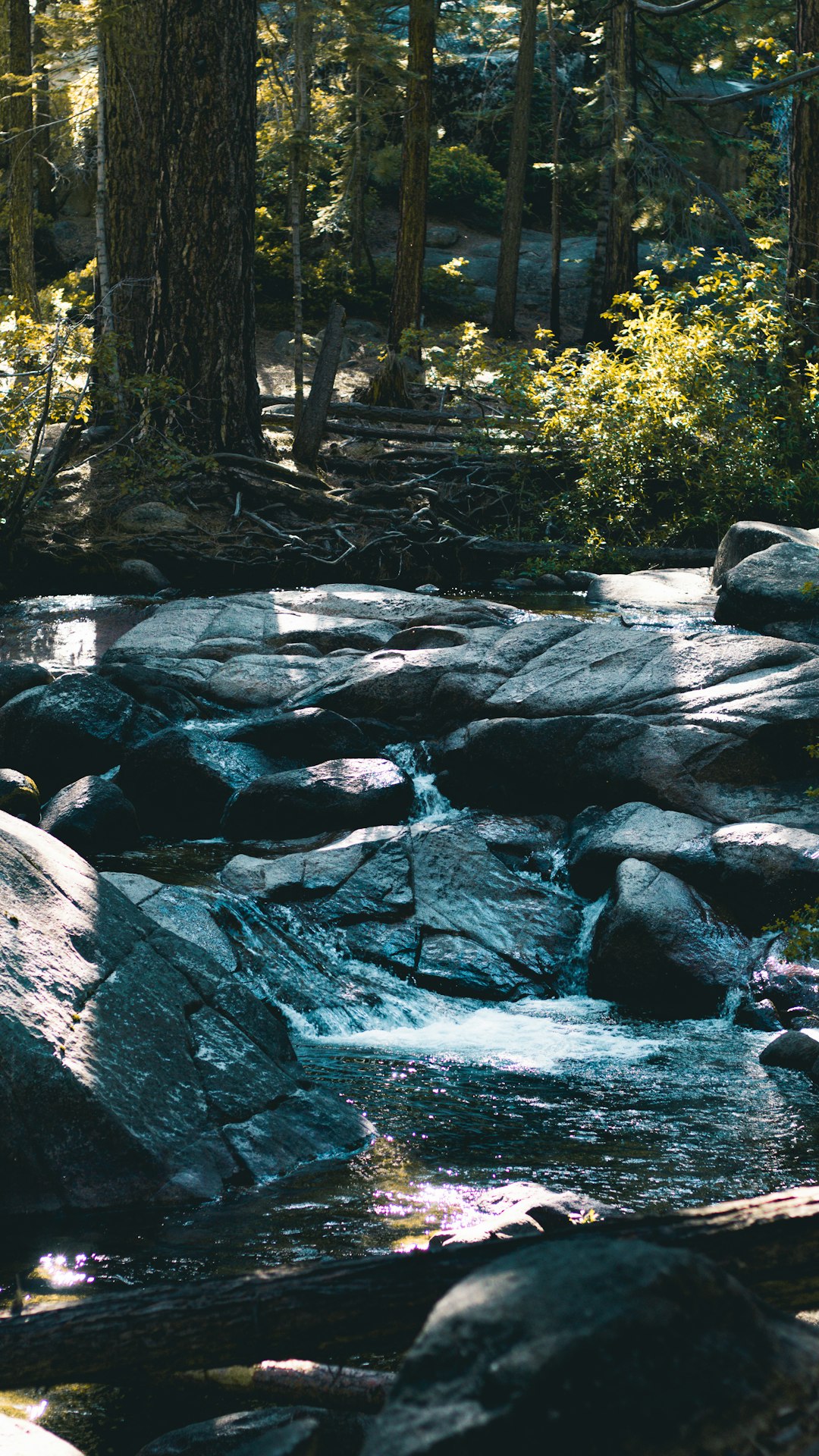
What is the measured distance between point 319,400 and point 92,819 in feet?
31.2

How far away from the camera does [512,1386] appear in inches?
68.1

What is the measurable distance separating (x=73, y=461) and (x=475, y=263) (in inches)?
700

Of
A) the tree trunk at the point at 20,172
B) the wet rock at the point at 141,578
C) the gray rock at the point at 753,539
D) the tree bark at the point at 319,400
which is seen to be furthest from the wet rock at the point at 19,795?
the tree trunk at the point at 20,172

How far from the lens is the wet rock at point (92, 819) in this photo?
721cm

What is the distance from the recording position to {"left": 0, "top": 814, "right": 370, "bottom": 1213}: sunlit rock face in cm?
376

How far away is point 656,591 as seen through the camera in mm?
11773

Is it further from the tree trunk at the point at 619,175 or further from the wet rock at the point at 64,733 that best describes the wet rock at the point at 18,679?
the tree trunk at the point at 619,175

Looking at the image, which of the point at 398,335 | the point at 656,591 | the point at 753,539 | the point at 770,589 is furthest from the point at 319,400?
the point at 770,589

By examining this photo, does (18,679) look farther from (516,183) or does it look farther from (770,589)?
(516,183)

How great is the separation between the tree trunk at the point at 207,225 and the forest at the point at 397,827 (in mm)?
51

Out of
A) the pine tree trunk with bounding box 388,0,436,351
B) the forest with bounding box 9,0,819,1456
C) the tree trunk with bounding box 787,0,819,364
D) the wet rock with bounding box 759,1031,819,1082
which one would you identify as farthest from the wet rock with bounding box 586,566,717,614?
the pine tree trunk with bounding box 388,0,436,351

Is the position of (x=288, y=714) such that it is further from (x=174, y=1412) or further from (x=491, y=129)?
(x=491, y=129)

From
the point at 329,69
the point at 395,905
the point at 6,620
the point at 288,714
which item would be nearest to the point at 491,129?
the point at 329,69

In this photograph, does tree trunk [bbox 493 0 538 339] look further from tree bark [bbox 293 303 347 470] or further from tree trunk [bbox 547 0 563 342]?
tree bark [bbox 293 303 347 470]
